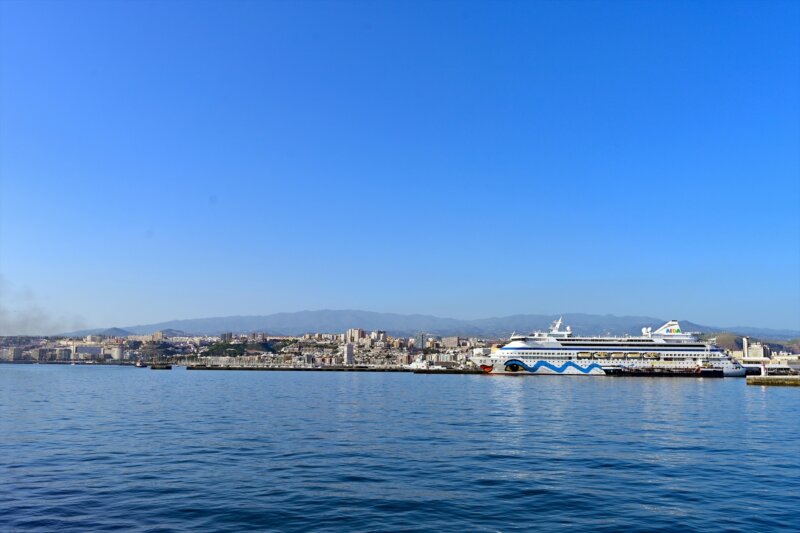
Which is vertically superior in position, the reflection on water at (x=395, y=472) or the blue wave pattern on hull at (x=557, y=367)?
the reflection on water at (x=395, y=472)

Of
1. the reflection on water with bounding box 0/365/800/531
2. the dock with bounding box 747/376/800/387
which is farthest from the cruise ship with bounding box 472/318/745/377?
the reflection on water with bounding box 0/365/800/531

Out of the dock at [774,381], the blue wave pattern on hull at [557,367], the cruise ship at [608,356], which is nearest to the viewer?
the dock at [774,381]

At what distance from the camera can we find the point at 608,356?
9762 centimetres

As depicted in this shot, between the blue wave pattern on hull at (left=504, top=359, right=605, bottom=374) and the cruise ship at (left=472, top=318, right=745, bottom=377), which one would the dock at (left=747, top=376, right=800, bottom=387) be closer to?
the cruise ship at (left=472, top=318, right=745, bottom=377)

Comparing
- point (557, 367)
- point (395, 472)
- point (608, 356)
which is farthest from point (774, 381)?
point (395, 472)

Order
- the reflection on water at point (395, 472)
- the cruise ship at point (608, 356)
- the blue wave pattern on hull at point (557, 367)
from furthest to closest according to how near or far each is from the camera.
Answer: the cruise ship at point (608, 356), the blue wave pattern on hull at point (557, 367), the reflection on water at point (395, 472)

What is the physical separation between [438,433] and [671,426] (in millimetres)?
12572

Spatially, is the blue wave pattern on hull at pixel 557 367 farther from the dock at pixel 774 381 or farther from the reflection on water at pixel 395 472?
the reflection on water at pixel 395 472

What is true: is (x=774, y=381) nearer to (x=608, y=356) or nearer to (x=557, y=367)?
(x=608, y=356)

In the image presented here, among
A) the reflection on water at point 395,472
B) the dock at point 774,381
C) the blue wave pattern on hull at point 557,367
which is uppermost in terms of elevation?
the reflection on water at point 395,472

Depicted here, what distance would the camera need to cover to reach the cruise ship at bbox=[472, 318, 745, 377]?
316 ft

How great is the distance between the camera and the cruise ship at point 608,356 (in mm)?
96375

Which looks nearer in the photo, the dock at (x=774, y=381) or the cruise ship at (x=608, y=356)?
the dock at (x=774, y=381)

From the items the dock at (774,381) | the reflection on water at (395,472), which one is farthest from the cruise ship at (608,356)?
the reflection on water at (395,472)
